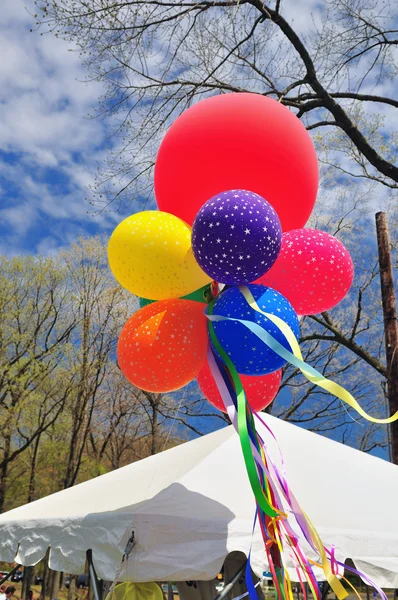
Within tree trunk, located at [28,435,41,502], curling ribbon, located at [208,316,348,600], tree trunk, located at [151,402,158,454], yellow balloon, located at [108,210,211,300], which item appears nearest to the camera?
curling ribbon, located at [208,316,348,600]

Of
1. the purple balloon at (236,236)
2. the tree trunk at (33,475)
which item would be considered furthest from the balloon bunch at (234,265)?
the tree trunk at (33,475)

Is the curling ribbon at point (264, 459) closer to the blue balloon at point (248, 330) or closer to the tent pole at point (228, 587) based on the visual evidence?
the blue balloon at point (248, 330)

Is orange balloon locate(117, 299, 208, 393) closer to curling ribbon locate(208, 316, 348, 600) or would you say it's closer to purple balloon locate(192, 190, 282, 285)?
curling ribbon locate(208, 316, 348, 600)

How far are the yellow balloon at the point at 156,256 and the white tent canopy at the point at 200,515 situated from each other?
64.1 inches

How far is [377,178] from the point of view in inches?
416

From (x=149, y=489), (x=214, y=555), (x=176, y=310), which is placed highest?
(x=176, y=310)

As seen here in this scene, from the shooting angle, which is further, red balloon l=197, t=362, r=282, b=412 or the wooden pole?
the wooden pole

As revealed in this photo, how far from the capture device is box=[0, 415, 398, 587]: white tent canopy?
10.9ft

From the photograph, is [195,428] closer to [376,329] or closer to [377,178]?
[376,329]

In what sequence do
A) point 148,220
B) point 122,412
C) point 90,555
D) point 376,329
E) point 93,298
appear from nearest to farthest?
point 148,220 < point 90,555 < point 376,329 < point 93,298 < point 122,412

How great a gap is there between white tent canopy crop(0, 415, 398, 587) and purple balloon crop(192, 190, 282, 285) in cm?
181

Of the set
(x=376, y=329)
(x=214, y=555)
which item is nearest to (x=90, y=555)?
(x=214, y=555)

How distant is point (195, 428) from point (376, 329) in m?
6.06

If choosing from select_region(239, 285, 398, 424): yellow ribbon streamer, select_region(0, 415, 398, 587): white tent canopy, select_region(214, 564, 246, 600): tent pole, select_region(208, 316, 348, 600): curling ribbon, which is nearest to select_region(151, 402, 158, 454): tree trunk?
select_region(0, 415, 398, 587): white tent canopy
